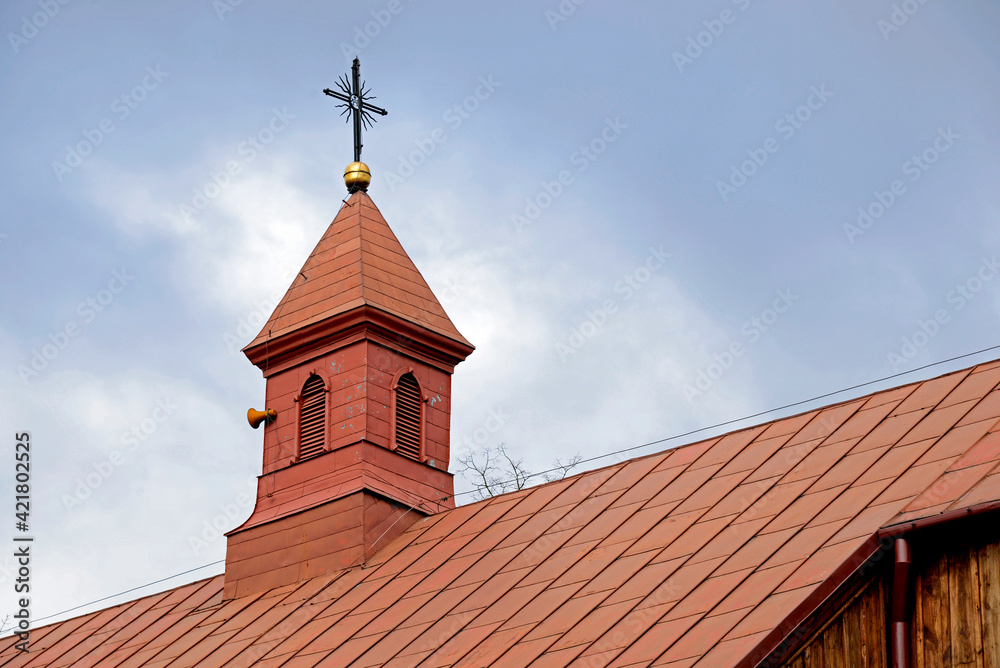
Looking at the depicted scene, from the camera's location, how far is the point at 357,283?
2380 cm

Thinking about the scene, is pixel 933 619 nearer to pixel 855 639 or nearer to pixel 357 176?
pixel 855 639

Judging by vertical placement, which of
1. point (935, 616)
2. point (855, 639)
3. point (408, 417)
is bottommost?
point (855, 639)

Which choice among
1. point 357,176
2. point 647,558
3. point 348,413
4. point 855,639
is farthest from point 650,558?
point 357,176

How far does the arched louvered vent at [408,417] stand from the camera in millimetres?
23234

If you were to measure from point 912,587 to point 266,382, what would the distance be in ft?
41.5

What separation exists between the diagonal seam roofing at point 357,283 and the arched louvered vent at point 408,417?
2.78ft

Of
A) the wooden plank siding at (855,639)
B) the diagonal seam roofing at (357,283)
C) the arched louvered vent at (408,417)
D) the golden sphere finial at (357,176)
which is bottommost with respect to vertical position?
the wooden plank siding at (855,639)

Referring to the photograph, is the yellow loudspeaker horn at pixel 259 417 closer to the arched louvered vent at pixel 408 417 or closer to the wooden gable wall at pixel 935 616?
the arched louvered vent at pixel 408 417

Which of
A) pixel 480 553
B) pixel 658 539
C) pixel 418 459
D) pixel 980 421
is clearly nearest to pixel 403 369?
pixel 418 459

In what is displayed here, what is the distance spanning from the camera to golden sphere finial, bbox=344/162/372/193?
25734 mm

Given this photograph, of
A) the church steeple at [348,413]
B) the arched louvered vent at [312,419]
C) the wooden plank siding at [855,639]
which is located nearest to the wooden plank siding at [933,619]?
the wooden plank siding at [855,639]

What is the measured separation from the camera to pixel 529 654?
16188 millimetres

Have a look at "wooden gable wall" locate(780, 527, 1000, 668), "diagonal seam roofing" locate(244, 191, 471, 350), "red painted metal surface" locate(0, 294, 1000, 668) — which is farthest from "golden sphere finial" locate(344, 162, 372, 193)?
"wooden gable wall" locate(780, 527, 1000, 668)

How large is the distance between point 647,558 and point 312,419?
26.0 ft
